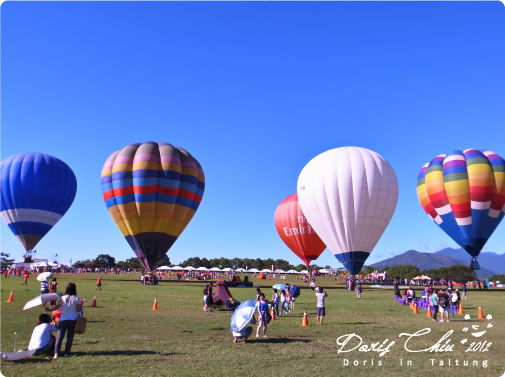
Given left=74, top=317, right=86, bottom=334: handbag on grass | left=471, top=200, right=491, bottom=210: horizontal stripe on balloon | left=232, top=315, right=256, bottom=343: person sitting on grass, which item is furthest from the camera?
left=471, top=200, right=491, bottom=210: horizontal stripe on balloon

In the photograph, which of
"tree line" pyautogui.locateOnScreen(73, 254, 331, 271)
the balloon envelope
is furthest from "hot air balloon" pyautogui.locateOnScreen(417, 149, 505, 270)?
"tree line" pyautogui.locateOnScreen(73, 254, 331, 271)

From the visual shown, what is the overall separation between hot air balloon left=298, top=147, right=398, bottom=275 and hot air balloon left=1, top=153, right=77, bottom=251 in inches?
1419

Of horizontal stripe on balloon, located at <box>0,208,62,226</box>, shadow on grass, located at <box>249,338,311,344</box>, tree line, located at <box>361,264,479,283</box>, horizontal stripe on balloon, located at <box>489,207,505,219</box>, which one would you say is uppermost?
horizontal stripe on balloon, located at <box>489,207,505,219</box>

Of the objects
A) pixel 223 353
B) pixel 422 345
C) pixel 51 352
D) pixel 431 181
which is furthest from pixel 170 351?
pixel 431 181

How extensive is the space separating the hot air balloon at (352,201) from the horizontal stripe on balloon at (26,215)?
36715 mm

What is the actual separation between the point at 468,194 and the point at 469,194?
123 mm

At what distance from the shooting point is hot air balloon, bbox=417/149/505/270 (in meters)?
50.9

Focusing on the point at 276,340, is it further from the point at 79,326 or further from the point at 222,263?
the point at 222,263

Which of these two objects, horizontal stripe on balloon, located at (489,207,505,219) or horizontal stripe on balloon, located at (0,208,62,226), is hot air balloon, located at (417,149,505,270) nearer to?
horizontal stripe on balloon, located at (489,207,505,219)

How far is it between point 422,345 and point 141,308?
14446 millimetres

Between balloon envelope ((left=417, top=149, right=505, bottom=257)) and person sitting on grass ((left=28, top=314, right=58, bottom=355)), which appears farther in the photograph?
balloon envelope ((left=417, top=149, right=505, bottom=257))

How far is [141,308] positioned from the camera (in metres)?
22.2

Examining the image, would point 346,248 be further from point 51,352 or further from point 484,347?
point 51,352

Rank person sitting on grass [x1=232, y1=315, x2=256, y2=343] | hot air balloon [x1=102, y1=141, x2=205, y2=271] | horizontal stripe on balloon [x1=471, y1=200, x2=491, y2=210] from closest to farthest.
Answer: person sitting on grass [x1=232, y1=315, x2=256, y2=343]
hot air balloon [x1=102, y1=141, x2=205, y2=271]
horizontal stripe on balloon [x1=471, y1=200, x2=491, y2=210]
